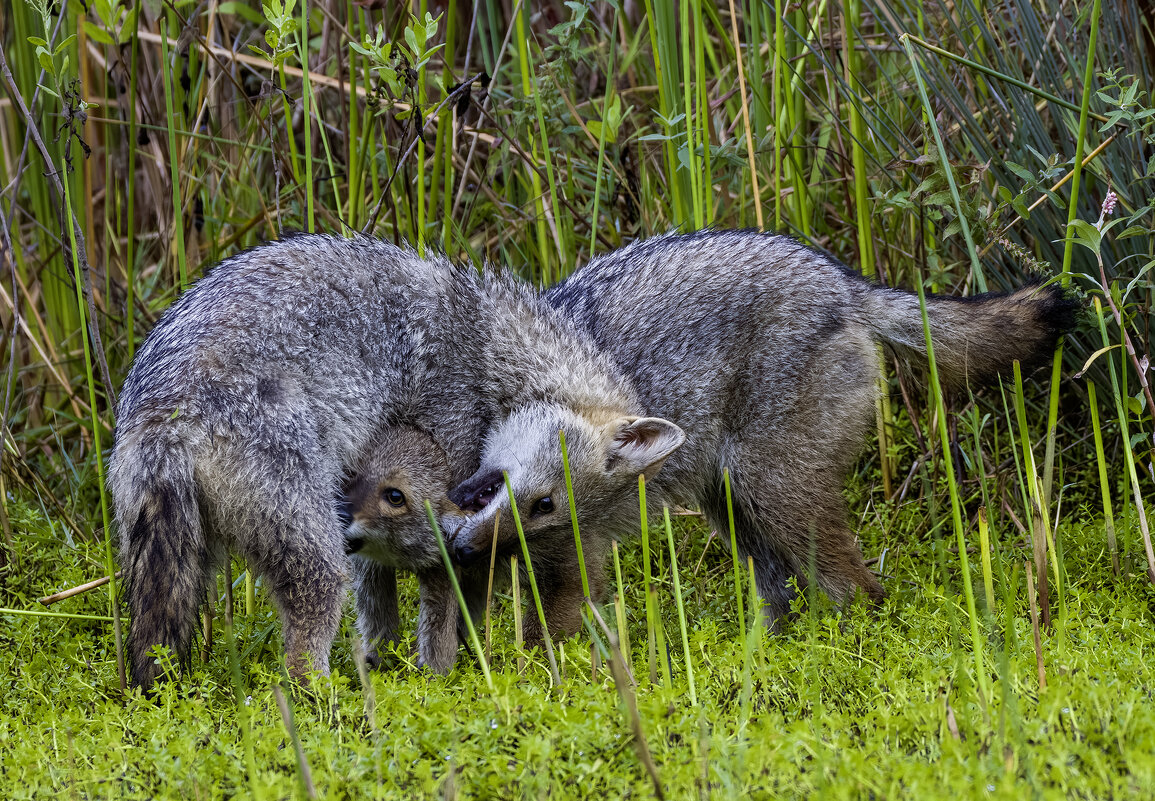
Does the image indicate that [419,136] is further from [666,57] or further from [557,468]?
[557,468]

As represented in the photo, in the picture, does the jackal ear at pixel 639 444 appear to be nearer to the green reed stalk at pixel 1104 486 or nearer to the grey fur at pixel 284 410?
the grey fur at pixel 284 410

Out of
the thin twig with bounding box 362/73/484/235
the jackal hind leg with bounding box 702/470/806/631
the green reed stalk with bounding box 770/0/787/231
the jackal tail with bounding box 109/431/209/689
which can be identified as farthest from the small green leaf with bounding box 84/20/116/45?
the jackal hind leg with bounding box 702/470/806/631

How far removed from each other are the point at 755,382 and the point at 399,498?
1.56 m

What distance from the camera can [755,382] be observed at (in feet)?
15.8

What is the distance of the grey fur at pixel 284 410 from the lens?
359 centimetres

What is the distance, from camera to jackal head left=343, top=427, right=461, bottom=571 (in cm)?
421

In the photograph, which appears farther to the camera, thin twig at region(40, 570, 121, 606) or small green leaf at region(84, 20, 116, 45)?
small green leaf at region(84, 20, 116, 45)

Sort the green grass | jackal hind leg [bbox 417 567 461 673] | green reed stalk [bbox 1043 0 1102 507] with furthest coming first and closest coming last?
jackal hind leg [bbox 417 567 461 673] < green reed stalk [bbox 1043 0 1102 507] < the green grass

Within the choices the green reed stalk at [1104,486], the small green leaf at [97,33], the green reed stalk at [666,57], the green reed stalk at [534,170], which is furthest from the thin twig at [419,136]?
the green reed stalk at [1104,486]

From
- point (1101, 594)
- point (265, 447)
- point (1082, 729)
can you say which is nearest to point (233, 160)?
point (265, 447)

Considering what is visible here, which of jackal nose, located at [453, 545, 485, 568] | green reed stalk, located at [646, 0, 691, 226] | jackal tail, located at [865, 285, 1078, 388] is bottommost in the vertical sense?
jackal nose, located at [453, 545, 485, 568]

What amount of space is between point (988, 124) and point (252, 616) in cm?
387

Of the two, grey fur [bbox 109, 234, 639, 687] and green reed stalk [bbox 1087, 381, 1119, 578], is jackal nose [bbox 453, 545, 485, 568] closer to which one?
grey fur [bbox 109, 234, 639, 687]

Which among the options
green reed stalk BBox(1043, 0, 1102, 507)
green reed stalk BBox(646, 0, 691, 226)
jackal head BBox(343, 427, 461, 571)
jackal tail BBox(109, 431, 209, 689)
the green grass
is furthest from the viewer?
green reed stalk BBox(646, 0, 691, 226)
